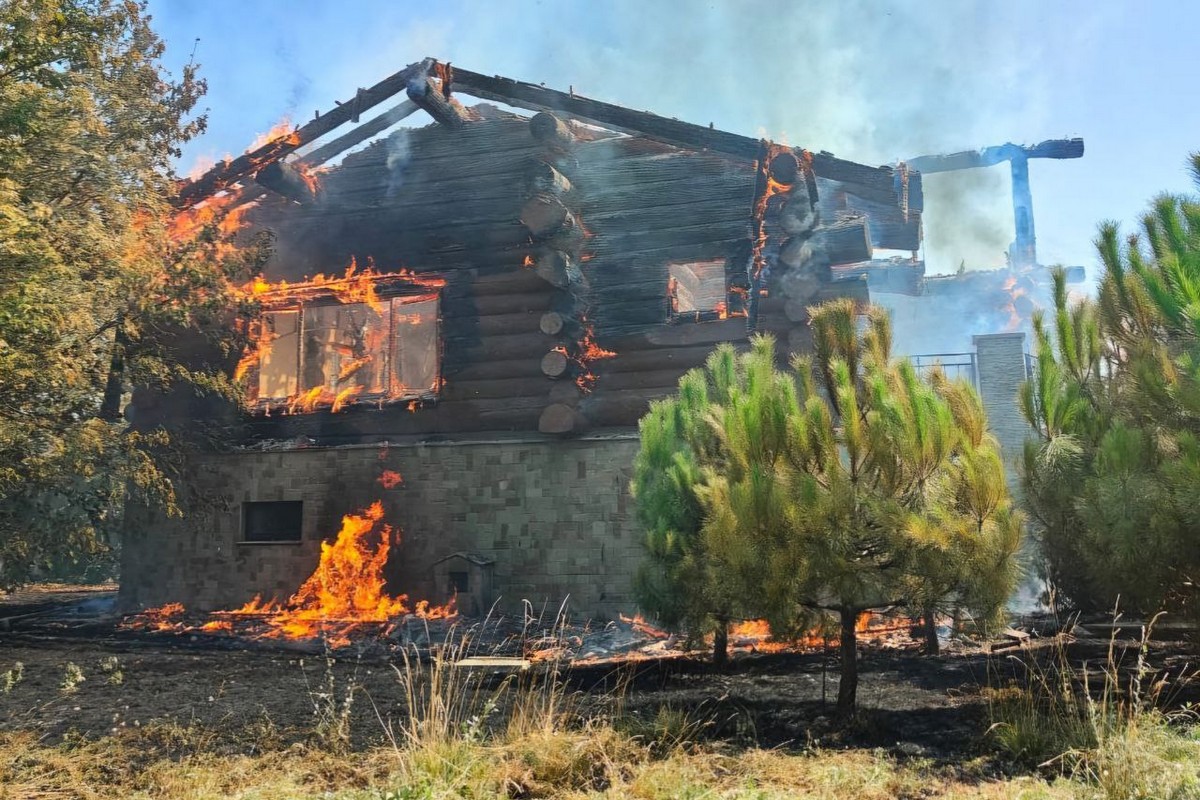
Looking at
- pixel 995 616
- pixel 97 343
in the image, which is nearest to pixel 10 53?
pixel 97 343

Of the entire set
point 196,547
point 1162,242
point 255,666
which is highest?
point 1162,242

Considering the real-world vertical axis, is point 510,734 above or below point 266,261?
below

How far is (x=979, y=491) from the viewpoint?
507 cm

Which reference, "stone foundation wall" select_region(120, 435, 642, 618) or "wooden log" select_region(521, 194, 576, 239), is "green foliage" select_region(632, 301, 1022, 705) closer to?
"stone foundation wall" select_region(120, 435, 642, 618)

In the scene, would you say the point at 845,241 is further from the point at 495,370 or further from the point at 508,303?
the point at 495,370

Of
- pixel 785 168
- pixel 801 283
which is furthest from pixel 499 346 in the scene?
pixel 785 168

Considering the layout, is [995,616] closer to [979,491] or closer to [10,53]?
[979,491]

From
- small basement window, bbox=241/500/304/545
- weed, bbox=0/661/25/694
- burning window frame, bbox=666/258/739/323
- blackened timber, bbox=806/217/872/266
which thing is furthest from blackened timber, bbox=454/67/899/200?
weed, bbox=0/661/25/694

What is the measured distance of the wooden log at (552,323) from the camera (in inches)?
488

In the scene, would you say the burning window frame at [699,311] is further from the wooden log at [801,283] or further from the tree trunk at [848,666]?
the tree trunk at [848,666]

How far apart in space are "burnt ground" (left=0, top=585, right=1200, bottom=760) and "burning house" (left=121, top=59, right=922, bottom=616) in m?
3.38

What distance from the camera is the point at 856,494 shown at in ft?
17.3

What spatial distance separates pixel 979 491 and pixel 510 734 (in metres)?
3.19

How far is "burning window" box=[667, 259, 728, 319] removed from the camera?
41.3 ft
